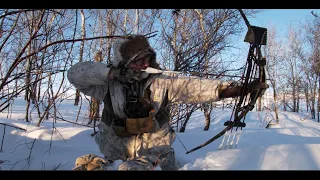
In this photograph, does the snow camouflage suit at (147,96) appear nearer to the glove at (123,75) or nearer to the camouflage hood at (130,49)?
the camouflage hood at (130,49)

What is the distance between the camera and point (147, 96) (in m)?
2.71

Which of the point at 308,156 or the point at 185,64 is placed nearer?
the point at 308,156

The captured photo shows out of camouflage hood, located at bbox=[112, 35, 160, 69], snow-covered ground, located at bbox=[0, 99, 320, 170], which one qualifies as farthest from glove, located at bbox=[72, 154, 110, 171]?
camouflage hood, located at bbox=[112, 35, 160, 69]

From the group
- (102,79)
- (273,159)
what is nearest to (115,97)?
(102,79)

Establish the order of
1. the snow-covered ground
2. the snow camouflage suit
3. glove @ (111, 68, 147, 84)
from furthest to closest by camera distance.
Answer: the snow camouflage suit
glove @ (111, 68, 147, 84)
the snow-covered ground

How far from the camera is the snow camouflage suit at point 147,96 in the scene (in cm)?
266

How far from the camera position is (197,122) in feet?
45.5

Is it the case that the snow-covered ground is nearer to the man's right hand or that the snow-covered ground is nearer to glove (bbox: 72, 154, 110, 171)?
glove (bbox: 72, 154, 110, 171)

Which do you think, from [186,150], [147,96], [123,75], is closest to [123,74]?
[123,75]

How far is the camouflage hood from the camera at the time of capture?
268 cm

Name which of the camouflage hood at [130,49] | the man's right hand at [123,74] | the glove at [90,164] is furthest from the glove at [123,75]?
the glove at [90,164]

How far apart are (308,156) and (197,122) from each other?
11802mm
